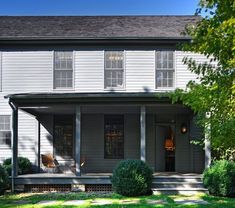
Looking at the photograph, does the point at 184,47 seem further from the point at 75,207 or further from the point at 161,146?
the point at 161,146

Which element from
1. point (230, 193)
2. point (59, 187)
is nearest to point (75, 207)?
point (59, 187)

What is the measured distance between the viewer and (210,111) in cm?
716

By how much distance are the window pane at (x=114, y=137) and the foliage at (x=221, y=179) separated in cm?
497

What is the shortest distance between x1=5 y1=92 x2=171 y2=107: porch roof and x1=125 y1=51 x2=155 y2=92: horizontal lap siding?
2965mm

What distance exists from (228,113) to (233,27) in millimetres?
1513

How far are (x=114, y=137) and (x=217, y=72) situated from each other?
35.5 feet

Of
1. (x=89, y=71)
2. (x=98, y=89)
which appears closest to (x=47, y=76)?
(x=89, y=71)

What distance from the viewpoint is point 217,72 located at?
6.93 m

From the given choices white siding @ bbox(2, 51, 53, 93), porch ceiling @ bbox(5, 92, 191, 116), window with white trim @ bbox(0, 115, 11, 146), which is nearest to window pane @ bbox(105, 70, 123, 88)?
white siding @ bbox(2, 51, 53, 93)

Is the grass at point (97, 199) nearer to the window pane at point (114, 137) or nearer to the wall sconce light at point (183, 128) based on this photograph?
the window pane at point (114, 137)

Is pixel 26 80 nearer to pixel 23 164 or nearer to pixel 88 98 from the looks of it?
pixel 23 164

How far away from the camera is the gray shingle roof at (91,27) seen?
17328 millimetres

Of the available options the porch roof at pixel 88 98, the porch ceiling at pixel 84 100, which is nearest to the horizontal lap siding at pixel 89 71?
the porch ceiling at pixel 84 100

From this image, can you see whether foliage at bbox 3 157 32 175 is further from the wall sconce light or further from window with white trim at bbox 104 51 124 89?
the wall sconce light
